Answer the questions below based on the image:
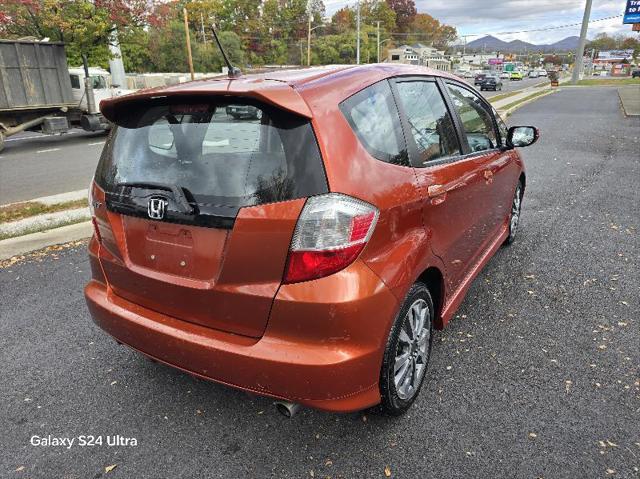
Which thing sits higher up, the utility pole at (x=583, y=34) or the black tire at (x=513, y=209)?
the utility pole at (x=583, y=34)

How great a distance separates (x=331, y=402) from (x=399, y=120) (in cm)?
143

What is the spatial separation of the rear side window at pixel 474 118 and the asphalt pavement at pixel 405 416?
3.94 ft

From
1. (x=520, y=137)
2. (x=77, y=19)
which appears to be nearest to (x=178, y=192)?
(x=520, y=137)

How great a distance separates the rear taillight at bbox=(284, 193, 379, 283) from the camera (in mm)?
1944

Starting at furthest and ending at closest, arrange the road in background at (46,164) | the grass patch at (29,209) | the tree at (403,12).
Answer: the tree at (403,12) < the road in background at (46,164) < the grass patch at (29,209)

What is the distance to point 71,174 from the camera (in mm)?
9469

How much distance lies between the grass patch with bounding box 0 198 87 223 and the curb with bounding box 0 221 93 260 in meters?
0.90

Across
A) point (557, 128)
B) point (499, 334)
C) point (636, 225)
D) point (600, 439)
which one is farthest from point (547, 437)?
point (557, 128)

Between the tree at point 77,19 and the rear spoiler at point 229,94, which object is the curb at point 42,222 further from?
the tree at point 77,19

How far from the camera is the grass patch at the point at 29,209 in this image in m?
6.00

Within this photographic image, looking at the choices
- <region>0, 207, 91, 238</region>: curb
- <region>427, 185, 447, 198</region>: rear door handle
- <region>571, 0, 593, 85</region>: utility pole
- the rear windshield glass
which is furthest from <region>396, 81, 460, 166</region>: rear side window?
<region>571, 0, 593, 85</region>: utility pole

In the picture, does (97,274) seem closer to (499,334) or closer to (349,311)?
(349,311)

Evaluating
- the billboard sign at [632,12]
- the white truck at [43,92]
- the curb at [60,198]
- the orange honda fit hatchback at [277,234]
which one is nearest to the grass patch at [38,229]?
the curb at [60,198]

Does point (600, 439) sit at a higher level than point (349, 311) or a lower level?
lower
